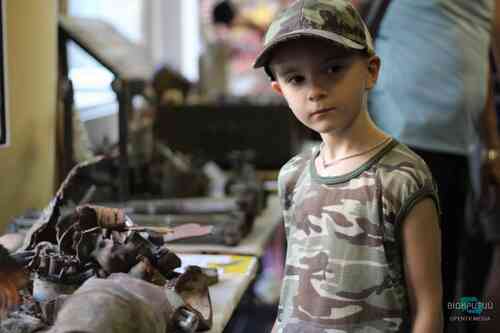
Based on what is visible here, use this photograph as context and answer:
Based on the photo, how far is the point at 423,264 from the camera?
2.88ft

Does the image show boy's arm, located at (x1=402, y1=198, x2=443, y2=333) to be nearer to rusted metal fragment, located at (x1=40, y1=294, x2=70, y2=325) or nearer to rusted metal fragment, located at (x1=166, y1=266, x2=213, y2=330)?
rusted metal fragment, located at (x1=166, y1=266, x2=213, y2=330)

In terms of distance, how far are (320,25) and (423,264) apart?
0.97 feet

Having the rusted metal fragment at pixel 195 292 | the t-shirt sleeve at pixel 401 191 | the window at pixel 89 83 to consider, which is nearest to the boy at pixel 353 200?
the t-shirt sleeve at pixel 401 191

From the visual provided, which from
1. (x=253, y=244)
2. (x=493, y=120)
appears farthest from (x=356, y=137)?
(x=253, y=244)

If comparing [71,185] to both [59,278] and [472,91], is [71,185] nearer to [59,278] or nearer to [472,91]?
[59,278]

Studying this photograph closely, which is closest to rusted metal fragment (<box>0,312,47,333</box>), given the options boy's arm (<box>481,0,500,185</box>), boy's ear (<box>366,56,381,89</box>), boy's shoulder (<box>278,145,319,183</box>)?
boy's shoulder (<box>278,145,319,183</box>)

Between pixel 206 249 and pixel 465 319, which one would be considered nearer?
pixel 465 319

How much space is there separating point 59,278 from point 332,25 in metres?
0.48

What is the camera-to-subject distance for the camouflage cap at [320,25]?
87 cm

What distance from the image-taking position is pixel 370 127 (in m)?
0.94

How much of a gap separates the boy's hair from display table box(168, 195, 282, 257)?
0.48 m

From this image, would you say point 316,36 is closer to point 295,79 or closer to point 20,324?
point 295,79

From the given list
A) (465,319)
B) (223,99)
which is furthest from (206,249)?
(223,99)

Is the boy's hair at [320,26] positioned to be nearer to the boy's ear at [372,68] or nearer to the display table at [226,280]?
the boy's ear at [372,68]
